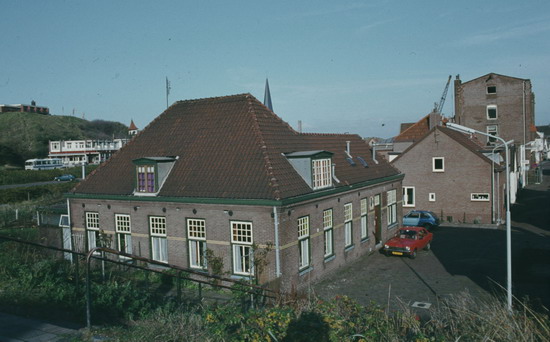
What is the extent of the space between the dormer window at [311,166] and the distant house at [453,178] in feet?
60.3

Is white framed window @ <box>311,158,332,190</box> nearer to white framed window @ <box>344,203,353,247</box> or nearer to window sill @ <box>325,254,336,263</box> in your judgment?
white framed window @ <box>344,203,353,247</box>

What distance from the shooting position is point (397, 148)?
1922 inches

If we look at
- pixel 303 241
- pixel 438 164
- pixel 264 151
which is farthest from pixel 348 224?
pixel 438 164

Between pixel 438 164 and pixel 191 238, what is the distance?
967 inches

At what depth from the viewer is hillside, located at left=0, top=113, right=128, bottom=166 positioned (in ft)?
314

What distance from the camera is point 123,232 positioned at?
21.7 m

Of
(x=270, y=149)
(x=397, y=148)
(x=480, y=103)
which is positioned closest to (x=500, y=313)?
(x=270, y=149)

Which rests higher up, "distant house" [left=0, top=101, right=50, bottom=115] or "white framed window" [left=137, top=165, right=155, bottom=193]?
"distant house" [left=0, top=101, right=50, bottom=115]

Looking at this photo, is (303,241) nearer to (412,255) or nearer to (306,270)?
(306,270)

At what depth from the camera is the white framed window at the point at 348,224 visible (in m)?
23.2

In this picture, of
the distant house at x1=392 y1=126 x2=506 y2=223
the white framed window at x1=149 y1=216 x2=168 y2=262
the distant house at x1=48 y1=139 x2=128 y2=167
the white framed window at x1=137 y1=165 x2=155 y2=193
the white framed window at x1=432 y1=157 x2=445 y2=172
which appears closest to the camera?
the white framed window at x1=149 y1=216 x2=168 y2=262

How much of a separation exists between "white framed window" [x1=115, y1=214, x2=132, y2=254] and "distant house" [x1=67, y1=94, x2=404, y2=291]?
0.16 ft

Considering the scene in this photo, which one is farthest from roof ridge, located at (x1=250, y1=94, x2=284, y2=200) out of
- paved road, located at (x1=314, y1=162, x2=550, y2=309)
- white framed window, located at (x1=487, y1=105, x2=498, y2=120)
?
white framed window, located at (x1=487, y1=105, x2=498, y2=120)

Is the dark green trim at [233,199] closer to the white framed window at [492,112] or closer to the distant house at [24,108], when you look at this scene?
the white framed window at [492,112]
